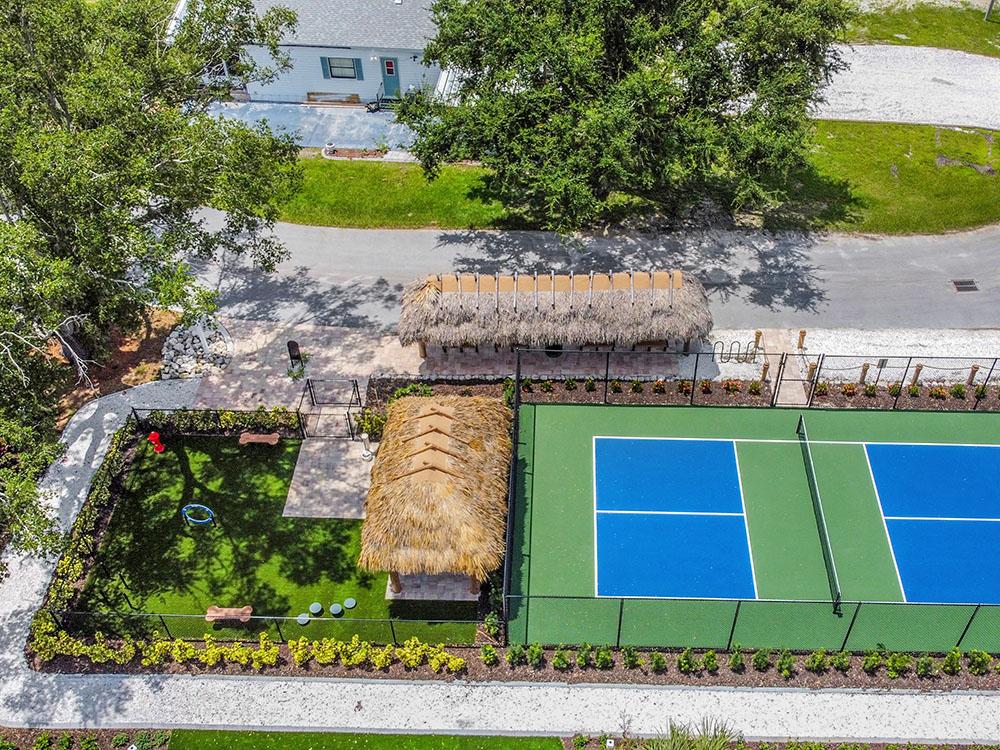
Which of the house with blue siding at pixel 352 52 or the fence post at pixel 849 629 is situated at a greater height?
the house with blue siding at pixel 352 52

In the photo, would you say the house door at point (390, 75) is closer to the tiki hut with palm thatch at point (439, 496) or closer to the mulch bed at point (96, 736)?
the tiki hut with palm thatch at point (439, 496)

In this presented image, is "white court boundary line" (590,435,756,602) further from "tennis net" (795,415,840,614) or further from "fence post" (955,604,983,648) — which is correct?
"fence post" (955,604,983,648)

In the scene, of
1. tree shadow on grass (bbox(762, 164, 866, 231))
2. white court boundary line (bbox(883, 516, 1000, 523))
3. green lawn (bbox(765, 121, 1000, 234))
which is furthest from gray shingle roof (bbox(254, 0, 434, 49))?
white court boundary line (bbox(883, 516, 1000, 523))

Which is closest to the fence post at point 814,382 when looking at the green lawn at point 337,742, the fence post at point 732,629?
the fence post at point 732,629

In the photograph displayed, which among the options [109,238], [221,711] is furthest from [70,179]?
[221,711]

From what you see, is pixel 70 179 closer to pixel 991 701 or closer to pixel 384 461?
pixel 384 461
